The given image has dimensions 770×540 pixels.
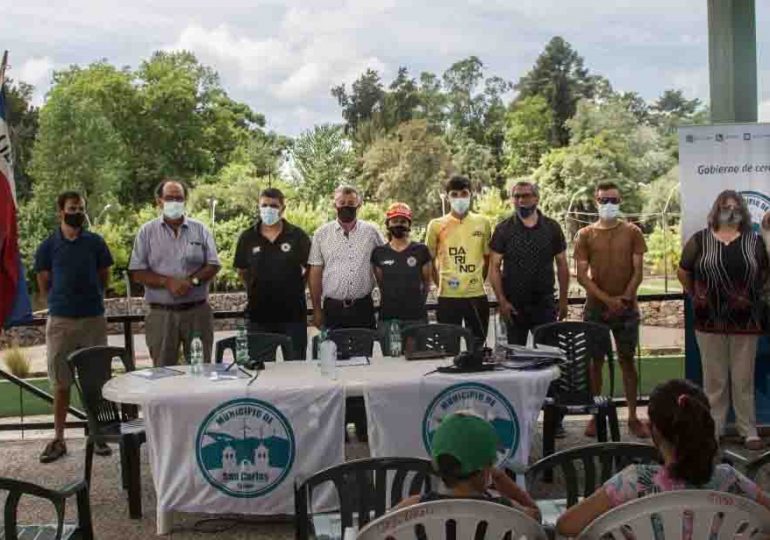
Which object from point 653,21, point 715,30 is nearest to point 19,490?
point 715,30

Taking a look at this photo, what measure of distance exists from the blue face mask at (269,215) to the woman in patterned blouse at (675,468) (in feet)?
13.4

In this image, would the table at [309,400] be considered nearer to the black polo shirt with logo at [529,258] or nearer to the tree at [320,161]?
the black polo shirt with logo at [529,258]

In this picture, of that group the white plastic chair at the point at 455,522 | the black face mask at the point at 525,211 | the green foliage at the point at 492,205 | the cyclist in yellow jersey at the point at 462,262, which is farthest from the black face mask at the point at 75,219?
the green foliage at the point at 492,205

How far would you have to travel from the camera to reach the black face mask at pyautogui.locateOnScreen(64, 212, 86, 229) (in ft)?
19.9

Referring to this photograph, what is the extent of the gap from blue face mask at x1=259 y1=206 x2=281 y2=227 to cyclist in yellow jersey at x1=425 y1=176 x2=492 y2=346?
3.58 ft

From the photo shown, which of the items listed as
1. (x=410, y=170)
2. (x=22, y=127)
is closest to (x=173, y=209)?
(x=410, y=170)

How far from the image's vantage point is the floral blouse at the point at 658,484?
8.04 feet

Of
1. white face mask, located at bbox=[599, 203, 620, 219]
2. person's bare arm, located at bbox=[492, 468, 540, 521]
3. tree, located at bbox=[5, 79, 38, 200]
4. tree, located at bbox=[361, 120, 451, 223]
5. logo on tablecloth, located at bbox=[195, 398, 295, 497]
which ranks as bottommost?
logo on tablecloth, located at bbox=[195, 398, 295, 497]

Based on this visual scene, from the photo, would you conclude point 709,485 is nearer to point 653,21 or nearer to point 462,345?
point 462,345

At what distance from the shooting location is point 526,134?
33.4 m

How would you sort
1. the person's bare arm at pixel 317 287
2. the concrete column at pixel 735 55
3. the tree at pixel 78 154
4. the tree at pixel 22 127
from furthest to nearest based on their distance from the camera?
the tree at pixel 22 127, the tree at pixel 78 154, the concrete column at pixel 735 55, the person's bare arm at pixel 317 287

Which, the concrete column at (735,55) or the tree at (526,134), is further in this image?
the tree at (526,134)

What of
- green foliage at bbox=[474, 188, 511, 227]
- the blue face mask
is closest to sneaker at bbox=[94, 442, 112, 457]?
the blue face mask

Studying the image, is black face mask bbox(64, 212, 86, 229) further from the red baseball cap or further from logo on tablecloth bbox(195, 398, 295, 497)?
logo on tablecloth bbox(195, 398, 295, 497)
